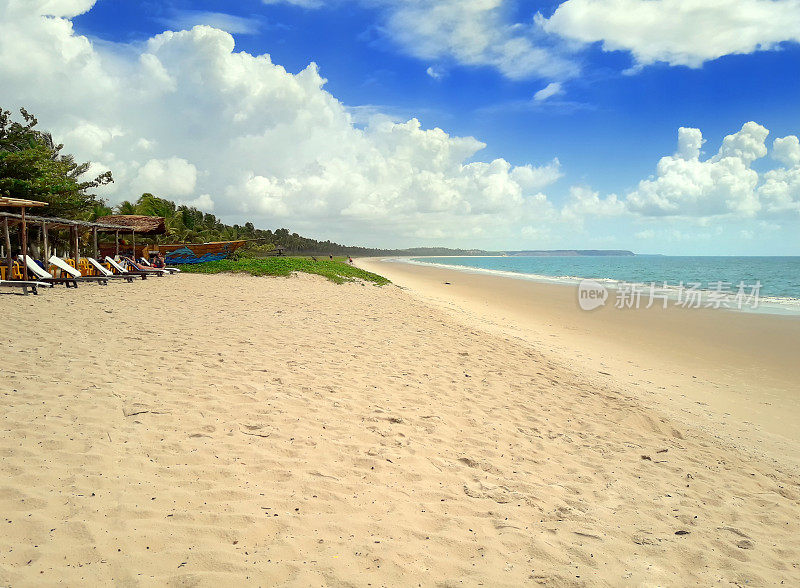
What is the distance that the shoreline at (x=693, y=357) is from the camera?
6695 millimetres

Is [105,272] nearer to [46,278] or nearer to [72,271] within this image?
[72,271]

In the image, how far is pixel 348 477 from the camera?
375 cm

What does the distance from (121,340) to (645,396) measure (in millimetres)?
8312

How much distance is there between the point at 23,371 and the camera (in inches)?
211

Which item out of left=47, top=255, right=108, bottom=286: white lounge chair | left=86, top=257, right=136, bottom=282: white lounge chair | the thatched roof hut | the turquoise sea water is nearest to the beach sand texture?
left=47, top=255, right=108, bottom=286: white lounge chair

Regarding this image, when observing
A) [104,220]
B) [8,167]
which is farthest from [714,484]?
[104,220]

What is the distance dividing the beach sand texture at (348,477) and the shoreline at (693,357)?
3.08 ft

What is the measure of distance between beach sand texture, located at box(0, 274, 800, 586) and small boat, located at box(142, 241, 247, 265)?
22253mm

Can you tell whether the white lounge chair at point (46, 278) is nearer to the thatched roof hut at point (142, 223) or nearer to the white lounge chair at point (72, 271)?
the white lounge chair at point (72, 271)

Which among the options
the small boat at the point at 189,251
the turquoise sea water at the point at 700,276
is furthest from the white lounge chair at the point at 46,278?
the turquoise sea water at the point at 700,276

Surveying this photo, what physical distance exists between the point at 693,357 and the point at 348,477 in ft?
32.1

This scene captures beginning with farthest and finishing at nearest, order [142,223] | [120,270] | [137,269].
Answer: [142,223] < [137,269] < [120,270]

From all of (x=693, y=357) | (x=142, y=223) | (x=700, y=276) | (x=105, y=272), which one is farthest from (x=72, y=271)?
(x=700, y=276)

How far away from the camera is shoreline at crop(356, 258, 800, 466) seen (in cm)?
670
